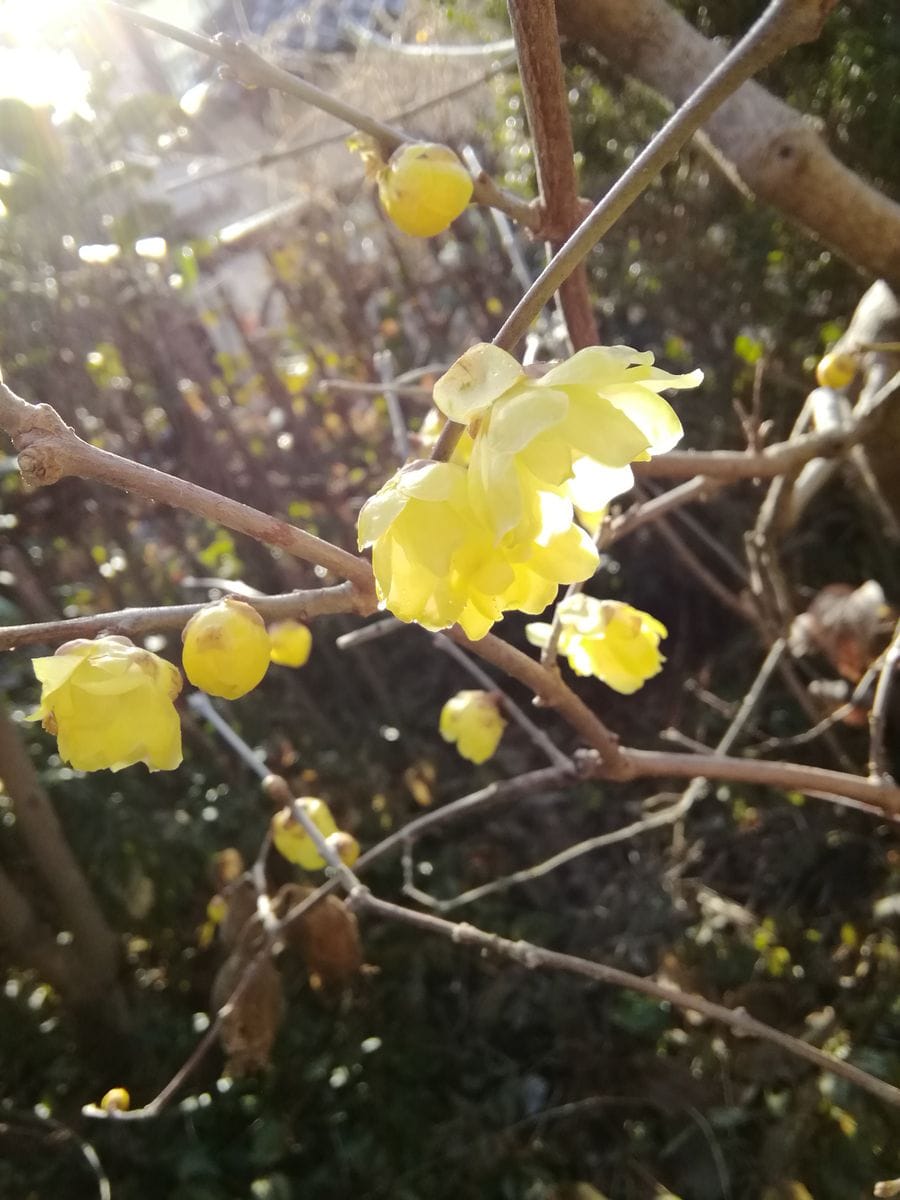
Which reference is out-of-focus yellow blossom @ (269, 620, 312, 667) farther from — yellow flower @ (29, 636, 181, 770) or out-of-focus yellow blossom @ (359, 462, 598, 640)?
out-of-focus yellow blossom @ (359, 462, 598, 640)

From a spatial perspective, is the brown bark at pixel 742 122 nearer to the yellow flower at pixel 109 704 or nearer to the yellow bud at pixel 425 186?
the yellow bud at pixel 425 186

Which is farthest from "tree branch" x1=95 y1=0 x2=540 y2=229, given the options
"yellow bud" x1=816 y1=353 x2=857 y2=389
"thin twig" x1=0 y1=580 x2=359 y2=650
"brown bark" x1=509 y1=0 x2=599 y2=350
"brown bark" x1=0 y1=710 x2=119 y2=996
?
"brown bark" x1=0 y1=710 x2=119 y2=996

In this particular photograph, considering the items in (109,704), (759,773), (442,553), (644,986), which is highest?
(442,553)

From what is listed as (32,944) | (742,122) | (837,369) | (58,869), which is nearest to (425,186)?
(742,122)

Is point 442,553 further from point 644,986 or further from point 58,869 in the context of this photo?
point 58,869

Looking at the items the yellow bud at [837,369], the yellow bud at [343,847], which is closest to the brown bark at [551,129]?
the yellow bud at [837,369]
